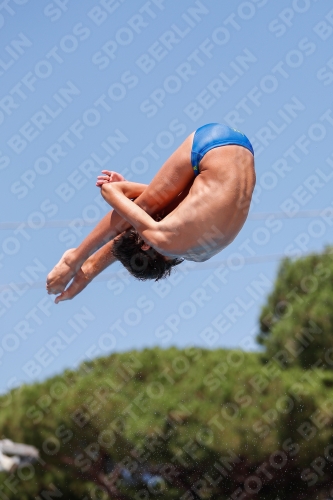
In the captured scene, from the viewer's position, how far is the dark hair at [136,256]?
4.52 m

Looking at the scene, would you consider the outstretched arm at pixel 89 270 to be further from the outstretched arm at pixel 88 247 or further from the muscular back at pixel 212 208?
the muscular back at pixel 212 208

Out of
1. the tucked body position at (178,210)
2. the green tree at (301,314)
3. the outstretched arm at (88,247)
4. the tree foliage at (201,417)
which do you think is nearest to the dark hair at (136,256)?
the tucked body position at (178,210)

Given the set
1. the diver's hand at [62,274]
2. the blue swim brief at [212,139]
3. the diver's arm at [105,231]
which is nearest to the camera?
the blue swim brief at [212,139]

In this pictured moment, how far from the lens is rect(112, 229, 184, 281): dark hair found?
14.8ft

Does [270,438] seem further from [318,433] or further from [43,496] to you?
[43,496]

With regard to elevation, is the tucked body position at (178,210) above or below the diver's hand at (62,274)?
below

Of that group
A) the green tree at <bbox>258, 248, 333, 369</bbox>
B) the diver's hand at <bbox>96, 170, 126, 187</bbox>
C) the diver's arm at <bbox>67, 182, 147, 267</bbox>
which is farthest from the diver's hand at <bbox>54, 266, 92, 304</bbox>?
the green tree at <bbox>258, 248, 333, 369</bbox>

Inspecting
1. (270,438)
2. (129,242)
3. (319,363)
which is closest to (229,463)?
(270,438)

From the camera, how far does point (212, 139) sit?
14.5ft

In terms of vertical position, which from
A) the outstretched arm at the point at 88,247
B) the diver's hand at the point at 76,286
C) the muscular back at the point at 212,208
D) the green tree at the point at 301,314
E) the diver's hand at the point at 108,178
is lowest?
the green tree at the point at 301,314

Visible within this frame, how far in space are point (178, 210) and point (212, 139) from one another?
46 centimetres

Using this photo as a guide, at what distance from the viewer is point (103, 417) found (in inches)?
672

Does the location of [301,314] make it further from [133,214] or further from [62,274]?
[133,214]

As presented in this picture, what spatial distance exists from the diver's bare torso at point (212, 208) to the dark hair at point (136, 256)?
252mm
